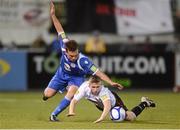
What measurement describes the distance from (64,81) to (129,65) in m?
9.69

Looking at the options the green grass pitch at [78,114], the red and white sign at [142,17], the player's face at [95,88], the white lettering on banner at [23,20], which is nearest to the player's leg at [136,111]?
the green grass pitch at [78,114]

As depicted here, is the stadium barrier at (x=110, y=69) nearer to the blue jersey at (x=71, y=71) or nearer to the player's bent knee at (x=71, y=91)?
the blue jersey at (x=71, y=71)

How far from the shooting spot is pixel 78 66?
582 inches

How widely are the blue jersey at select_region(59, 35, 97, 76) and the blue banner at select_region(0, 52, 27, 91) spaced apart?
9.28m

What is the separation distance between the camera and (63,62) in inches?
593

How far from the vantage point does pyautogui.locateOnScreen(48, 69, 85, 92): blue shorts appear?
49.9ft

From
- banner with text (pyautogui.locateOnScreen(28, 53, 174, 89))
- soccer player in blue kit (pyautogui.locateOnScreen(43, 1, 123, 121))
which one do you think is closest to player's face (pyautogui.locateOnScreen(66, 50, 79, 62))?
soccer player in blue kit (pyautogui.locateOnScreen(43, 1, 123, 121))

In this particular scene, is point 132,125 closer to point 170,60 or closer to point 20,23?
point 170,60

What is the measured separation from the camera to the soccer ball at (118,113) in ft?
47.8

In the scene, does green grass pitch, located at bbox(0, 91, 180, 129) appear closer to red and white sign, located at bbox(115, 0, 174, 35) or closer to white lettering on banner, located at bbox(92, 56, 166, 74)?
white lettering on banner, located at bbox(92, 56, 166, 74)

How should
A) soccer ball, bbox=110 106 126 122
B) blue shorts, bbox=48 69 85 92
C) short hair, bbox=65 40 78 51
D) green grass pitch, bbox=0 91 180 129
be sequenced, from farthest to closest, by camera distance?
1. blue shorts, bbox=48 69 85 92
2. soccer ball, bbox=110 106 126 122
3. short hair, bbox=65 40 78 51
4. green grass pitch, bbox=0 91 180 129

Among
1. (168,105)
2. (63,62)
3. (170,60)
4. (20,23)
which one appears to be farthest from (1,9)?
(63,62)

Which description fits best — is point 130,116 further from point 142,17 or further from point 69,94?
point 142,17

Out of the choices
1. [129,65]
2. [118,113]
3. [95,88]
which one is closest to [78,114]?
[118,113]
